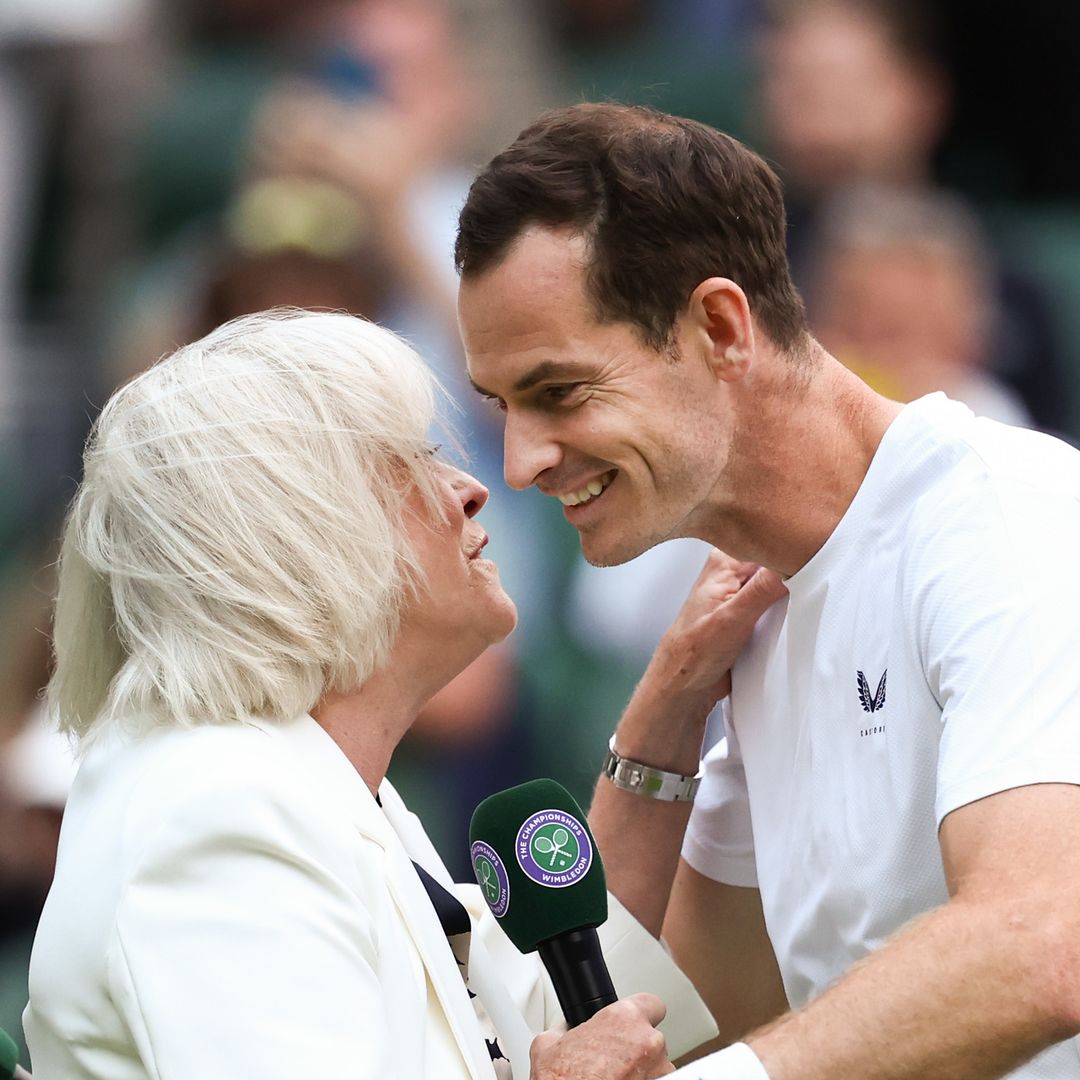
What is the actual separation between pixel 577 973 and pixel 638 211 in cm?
109

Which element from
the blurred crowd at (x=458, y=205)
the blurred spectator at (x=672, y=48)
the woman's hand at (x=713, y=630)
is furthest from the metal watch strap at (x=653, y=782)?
the blurred spectator at (x=672, y=48)

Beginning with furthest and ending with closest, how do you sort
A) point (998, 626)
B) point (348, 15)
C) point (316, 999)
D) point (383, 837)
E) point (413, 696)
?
point (348, 15) < point (413, 696) < point (383, 837) < point (998, 626) < point (316, 999)

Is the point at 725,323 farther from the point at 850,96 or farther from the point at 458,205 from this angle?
the point at 850,96

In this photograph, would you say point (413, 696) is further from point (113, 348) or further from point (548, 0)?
point (548, 0)

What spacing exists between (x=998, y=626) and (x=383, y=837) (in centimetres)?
81

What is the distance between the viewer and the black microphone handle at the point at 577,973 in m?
2.20

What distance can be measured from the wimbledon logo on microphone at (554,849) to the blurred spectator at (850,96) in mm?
3491

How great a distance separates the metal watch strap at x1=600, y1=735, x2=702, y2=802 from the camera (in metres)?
2.77

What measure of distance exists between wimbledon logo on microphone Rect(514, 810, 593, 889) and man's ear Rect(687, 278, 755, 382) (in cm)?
70

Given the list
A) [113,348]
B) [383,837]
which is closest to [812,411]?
[383,837]

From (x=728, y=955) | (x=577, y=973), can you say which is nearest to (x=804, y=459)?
(x=577, y=973)

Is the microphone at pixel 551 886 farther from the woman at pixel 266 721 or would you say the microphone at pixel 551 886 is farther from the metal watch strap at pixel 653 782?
the metal watch strap at pixel 653 782

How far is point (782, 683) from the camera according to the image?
8.19 feet

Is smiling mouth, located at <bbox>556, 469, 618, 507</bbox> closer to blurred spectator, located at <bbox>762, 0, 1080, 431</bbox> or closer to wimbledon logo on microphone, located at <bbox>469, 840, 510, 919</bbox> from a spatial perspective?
wimbledon logo on microphone, located at <bbox>469, 840, 510, 919</bbox>
